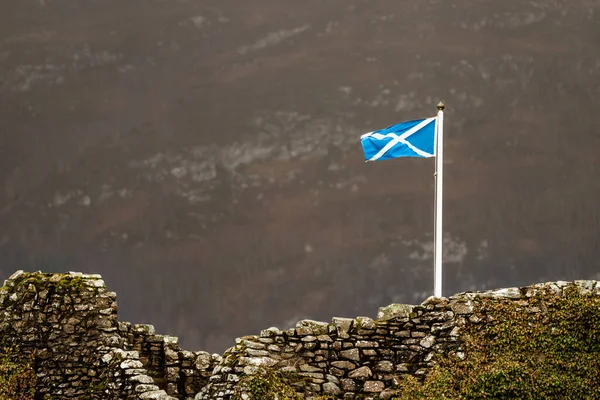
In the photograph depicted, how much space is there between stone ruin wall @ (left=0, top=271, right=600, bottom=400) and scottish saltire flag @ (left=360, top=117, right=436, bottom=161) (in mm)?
3732

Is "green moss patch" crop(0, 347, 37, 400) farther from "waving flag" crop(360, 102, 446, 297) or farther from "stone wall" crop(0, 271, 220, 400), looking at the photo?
"waving flag" crop(360, 102, 446, 297)

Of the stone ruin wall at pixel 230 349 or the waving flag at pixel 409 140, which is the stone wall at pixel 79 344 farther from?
the waving flag at pixel 409 140

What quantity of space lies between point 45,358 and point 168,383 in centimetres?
257

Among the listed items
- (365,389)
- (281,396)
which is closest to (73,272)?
(281,396)

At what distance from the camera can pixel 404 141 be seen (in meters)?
20.4

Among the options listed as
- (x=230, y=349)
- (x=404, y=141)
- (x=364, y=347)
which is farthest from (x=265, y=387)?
(x=404, y=141)

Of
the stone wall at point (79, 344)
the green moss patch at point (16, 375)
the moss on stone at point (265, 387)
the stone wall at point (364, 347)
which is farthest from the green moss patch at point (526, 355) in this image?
the green moss patch at point (16, 375)

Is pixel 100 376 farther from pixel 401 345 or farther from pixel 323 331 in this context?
pixel 401 345

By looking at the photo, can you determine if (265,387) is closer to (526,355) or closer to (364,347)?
(364,347)

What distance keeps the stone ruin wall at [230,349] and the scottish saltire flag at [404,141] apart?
3.73 meters

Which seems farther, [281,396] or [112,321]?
[112,321]

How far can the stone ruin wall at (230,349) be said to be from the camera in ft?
58.5

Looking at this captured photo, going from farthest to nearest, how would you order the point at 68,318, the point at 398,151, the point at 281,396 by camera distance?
the point at 398,151 < the point at 68,318 < the point at 281,396

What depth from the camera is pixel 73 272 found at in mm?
19203
